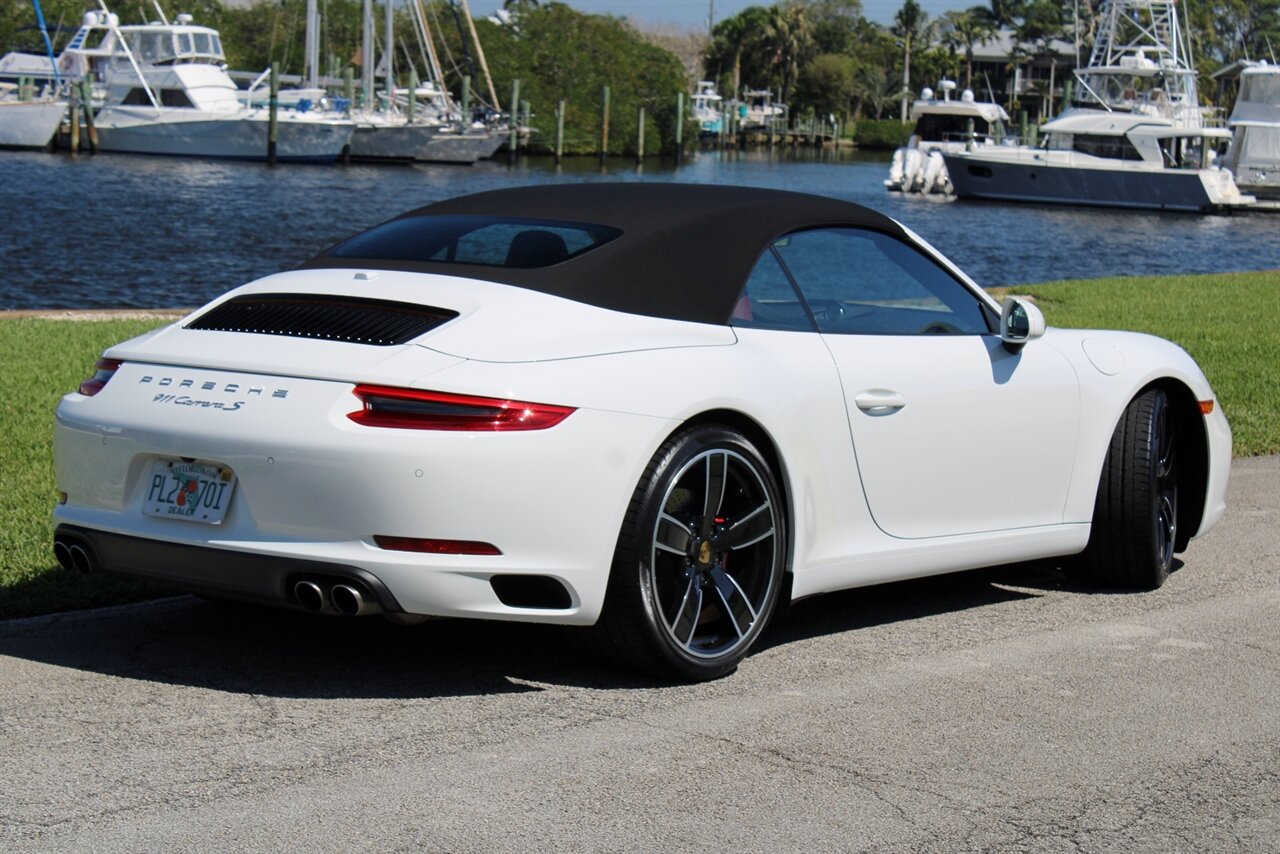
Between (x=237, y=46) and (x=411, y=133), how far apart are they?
37.9m

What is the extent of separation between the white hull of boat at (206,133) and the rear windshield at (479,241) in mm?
64634

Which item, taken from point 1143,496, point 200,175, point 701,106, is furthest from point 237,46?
point 1143,496

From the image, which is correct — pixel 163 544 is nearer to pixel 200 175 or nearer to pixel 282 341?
pixel 282 341

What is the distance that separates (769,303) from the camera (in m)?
5.40

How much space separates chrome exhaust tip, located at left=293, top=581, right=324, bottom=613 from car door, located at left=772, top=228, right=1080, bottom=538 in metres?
1.75

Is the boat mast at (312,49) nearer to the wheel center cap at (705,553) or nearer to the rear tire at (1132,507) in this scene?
the rear tire at (1132,507)

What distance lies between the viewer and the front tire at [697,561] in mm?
4746

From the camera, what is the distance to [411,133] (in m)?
73.8

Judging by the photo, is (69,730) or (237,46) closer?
(69,730)

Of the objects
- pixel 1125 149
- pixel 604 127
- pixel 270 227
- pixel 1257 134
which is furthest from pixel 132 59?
pixel 1257 134

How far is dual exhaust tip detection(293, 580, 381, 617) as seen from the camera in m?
4.50

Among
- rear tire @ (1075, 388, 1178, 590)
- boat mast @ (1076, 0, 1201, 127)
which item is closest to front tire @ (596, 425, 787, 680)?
rear tire @ (1075, 388, 1178, 590)

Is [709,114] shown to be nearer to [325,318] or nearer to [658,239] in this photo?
[658,239]

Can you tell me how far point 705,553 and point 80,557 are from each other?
1749 millimetres
